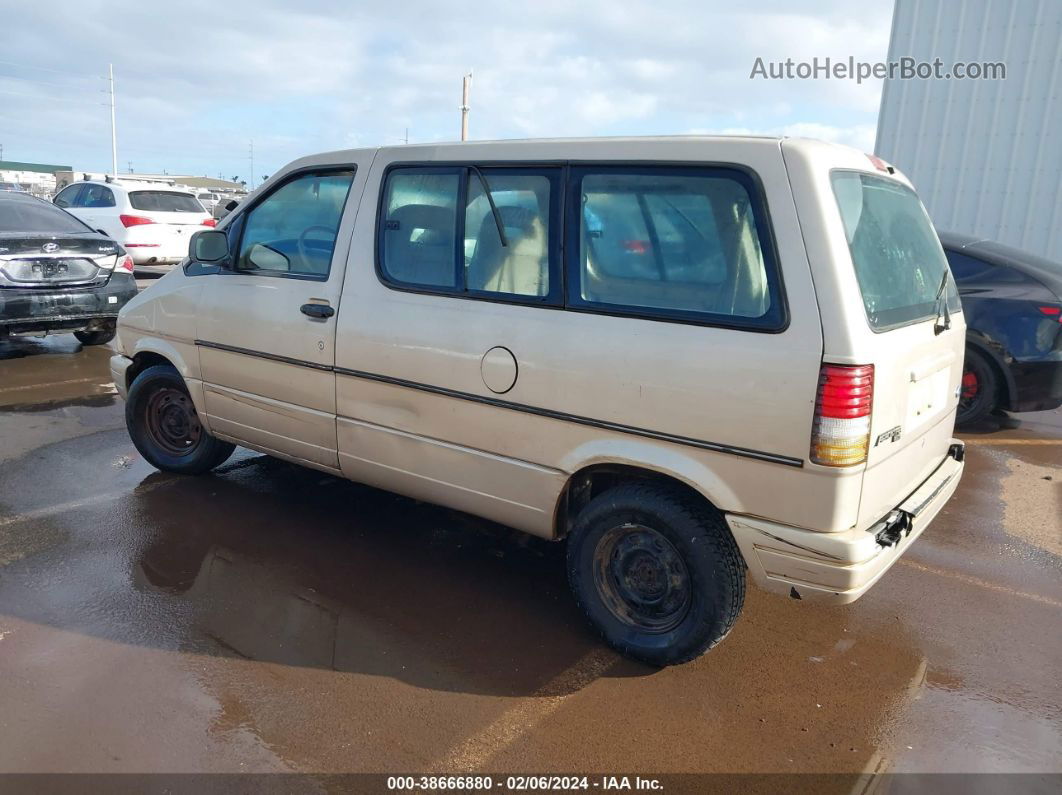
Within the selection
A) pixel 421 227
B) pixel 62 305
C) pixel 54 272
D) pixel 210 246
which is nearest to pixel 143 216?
pixel 54 272

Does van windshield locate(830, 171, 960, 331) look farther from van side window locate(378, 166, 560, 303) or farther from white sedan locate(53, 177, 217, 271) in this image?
white sedan locate(53, 177, 217, 271)

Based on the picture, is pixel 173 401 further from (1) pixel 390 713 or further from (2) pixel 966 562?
(2) pixel 966 562

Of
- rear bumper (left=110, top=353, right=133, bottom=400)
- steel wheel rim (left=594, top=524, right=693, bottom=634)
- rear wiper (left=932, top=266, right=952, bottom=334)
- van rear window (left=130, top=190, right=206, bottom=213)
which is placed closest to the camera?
steel wheel rim (left=594, top=524, right=693, bottom=634)

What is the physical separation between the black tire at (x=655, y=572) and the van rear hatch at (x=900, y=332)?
55cm

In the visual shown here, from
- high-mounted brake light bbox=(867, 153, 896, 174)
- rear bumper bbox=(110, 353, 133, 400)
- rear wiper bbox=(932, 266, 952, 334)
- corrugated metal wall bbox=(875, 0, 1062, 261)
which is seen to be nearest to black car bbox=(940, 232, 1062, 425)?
rear wiper bbox=(932, 266, 952, 334)

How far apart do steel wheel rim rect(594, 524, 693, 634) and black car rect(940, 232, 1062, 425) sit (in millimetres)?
4238

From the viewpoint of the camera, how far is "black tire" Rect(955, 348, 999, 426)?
6.36m

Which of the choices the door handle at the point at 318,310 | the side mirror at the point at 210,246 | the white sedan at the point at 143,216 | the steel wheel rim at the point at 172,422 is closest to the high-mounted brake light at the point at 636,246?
the door handle at the point at 318,310

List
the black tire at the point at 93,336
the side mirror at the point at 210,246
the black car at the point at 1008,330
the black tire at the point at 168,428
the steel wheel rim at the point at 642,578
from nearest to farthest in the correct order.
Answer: the steel wheel rim at the point at 642,578 < the side mirror at the point at 210,246 < the black tire at the point at 168,428 < the black car at the point at 1008,330 < the black tire at the point at 93,336

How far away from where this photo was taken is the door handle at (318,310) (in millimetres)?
3793

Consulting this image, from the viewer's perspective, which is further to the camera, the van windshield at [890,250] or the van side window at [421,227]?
the van side window at [421,227]

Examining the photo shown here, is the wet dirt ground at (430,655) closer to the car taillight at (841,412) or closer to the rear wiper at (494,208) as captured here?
the car taillight at (841,412)

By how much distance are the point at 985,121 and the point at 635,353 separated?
9.86 meters

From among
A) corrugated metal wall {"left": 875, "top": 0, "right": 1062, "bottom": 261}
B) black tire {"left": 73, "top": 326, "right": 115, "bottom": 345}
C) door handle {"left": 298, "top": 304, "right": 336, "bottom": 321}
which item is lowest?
black tire {"left": 73, "top": 326, "right": 115, "bottom": 345}
